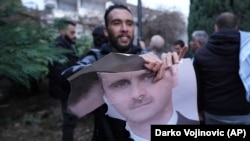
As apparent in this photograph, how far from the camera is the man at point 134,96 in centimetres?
160

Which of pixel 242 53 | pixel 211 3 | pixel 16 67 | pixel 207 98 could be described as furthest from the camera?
pixel 211 3

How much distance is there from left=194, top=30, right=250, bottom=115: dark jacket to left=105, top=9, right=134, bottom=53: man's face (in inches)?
51.2

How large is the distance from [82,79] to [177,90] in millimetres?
435

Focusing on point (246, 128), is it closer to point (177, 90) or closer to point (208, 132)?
point (208, 132)

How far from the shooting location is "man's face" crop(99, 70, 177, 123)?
1.61m

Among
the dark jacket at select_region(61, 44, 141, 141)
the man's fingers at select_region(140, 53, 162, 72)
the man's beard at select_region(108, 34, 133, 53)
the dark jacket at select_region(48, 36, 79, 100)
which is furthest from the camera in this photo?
the dark jacket at select_region(48, 36, 79, 100)

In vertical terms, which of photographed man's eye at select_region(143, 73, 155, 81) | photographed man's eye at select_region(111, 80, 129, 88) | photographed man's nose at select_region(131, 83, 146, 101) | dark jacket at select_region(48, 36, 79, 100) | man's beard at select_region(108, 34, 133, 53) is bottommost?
dark jacket at select_region(48, 36, 79, 100)

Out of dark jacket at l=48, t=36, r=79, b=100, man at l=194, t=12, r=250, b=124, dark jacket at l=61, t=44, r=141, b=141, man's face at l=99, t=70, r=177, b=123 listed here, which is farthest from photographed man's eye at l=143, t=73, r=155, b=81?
dark jacket at l=48, t=36, r=79, b=100

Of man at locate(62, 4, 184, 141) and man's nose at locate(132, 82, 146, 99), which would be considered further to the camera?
man at locate(62, 4, 184, 141)

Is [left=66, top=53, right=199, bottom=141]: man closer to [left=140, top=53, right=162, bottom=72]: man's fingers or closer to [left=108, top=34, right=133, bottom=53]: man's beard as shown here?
[left=140, top=53, right=162, bottom=72]: man's fingers

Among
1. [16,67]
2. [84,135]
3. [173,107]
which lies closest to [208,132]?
[173,107]

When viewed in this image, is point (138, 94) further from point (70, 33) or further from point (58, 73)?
point (70, 33)

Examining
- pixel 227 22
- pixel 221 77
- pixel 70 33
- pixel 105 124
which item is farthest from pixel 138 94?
pixel 70 33

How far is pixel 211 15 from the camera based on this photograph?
22.3ft
